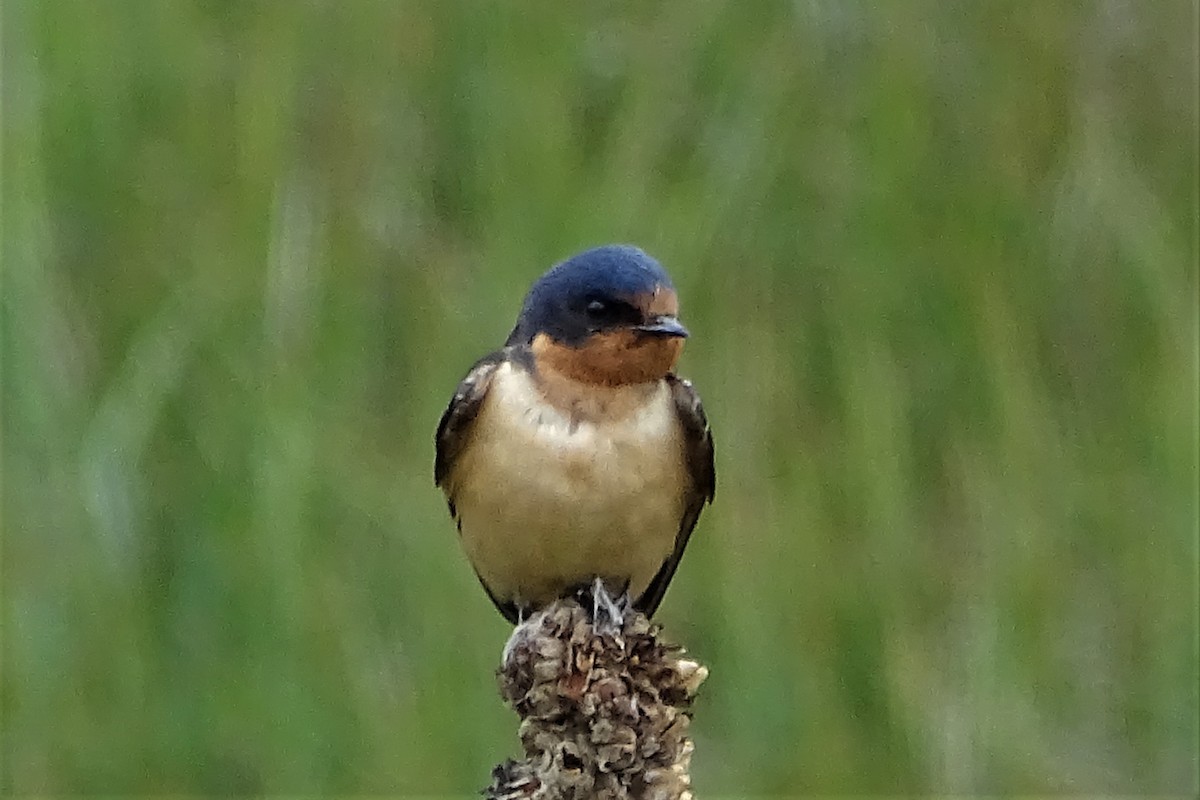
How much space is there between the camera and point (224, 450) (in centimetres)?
129

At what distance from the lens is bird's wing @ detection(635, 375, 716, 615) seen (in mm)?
1206

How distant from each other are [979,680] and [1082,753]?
0.60 feet

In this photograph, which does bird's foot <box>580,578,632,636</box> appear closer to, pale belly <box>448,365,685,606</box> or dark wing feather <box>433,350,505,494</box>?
pale belly <box>448,365,685,606</box>

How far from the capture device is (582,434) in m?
1.13

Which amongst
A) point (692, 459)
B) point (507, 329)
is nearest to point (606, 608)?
point (692, 459)

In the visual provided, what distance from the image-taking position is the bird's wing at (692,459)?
3.96 feet

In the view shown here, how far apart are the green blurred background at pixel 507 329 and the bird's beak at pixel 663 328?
0.63 feet

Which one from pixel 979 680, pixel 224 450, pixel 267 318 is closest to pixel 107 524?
pixel 224 450

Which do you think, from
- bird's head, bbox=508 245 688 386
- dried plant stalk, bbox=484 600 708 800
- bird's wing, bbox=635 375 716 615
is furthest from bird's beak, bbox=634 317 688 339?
dried plant stalk, bbox=484 600 708 800

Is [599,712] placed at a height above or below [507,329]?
below

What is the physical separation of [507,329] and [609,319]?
240 millimetres

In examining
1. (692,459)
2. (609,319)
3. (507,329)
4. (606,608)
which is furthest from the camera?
(507,329)

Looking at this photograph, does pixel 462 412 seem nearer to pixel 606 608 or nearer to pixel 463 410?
pixel 463 410

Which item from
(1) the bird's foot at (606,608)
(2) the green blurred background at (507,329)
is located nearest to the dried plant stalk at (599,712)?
(1) the bird's foot at (606,608)
